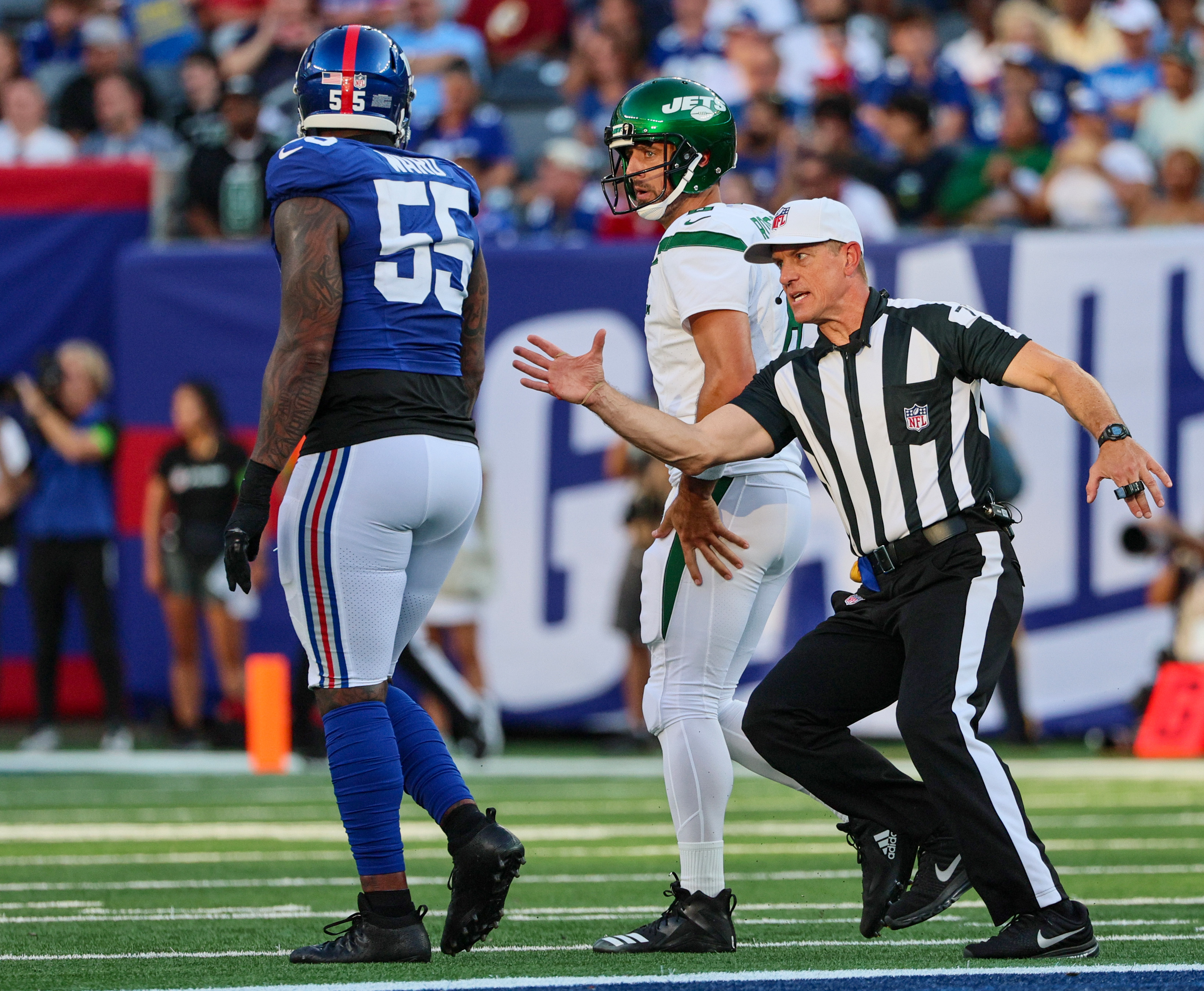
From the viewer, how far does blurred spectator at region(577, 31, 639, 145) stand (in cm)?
1316

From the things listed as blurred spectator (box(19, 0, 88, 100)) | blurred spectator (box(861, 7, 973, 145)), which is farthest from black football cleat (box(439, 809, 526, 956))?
blurred spectator (box(19, 0, 88, 100))

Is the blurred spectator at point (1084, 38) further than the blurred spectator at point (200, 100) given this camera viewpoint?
Yes

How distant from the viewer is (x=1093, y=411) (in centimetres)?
393

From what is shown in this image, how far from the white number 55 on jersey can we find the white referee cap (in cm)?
68

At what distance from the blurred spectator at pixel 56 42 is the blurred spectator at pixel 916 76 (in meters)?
5.91

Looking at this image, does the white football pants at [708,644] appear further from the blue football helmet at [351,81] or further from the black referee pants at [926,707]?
the blue football helmet at [351,81]

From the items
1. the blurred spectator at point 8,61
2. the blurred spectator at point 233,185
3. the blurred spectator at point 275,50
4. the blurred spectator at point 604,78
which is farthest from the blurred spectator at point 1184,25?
the blurred spectator at point 8,61

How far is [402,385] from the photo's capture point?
4.29 m

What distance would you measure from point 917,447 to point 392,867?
1.46 metres

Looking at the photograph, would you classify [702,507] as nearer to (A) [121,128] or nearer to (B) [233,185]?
(B) [233,185]

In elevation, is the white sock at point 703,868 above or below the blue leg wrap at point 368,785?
below

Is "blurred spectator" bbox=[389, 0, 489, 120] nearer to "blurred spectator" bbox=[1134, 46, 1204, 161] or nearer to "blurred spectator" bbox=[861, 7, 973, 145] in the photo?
"blurred spectator" bbox=[861, 7, 973, 145]

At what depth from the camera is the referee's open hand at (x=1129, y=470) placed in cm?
388

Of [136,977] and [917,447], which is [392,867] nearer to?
[136,977]
